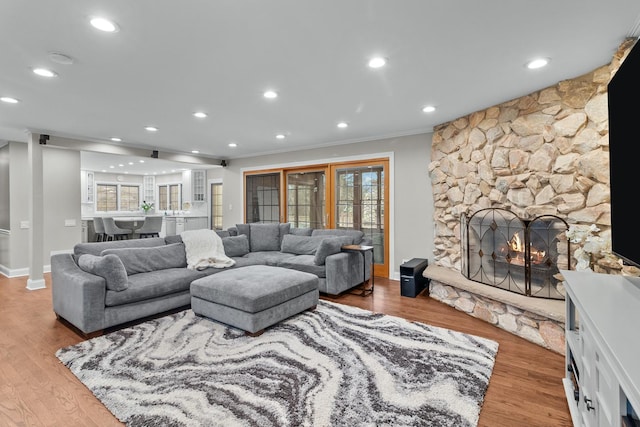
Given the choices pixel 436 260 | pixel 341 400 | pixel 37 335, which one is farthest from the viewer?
pixel 436 260

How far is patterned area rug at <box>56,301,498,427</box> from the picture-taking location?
186 cm

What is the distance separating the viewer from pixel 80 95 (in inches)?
128

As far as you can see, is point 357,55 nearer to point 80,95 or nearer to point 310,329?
point 310,329

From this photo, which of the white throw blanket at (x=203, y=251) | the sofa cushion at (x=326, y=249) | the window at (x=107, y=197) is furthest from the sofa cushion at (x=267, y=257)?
the window at (x=107, y=197)

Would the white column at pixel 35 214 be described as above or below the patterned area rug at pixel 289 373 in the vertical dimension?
above

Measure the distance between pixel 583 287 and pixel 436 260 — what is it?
9.47 ft

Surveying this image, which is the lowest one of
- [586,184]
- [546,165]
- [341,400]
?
[341,400]

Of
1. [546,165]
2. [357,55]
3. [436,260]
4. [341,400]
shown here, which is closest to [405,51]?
[357,55]

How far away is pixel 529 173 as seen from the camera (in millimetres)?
3234

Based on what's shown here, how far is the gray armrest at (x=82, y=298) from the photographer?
9.51 feet

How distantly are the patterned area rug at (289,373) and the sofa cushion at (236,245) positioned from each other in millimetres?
1720

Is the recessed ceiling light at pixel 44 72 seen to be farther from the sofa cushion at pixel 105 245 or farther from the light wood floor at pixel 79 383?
the light wood floor at pixel 79 383

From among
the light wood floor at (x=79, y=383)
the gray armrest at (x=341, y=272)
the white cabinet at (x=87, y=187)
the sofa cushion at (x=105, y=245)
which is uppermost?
the white cabinet at (x=87, y=187)

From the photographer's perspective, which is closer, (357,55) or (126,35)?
(126,35)
